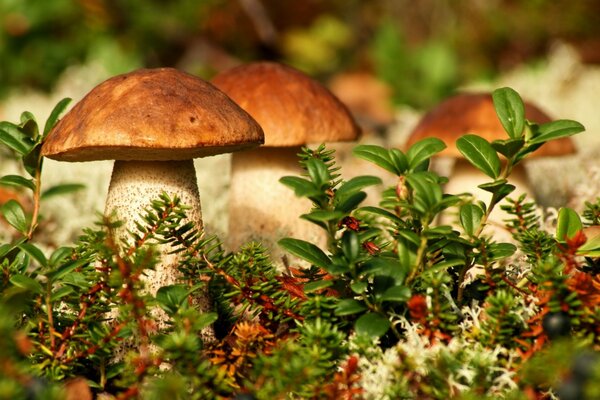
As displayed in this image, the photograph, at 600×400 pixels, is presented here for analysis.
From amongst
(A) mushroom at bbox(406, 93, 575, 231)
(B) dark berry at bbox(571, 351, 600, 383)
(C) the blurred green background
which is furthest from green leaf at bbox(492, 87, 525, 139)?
(C) the blurred green background

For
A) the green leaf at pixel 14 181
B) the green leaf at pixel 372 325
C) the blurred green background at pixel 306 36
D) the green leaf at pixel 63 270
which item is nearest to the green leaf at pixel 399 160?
the green leaf at pixel 372 325

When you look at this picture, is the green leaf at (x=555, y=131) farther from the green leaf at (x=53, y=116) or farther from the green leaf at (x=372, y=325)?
the green leaf at (x=53, y=116)

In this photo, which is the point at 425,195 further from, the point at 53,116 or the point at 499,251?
the point at 53,116

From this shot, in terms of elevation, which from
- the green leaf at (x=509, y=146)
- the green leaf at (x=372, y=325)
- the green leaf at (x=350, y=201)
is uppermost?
the green leaf at (x=509, y=146)

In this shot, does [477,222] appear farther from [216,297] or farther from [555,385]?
[216,297]

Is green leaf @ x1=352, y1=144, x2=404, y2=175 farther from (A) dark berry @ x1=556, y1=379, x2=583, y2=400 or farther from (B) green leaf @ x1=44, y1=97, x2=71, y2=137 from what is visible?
(B) green leaf @ x1=44, y1=97, x2=71, y2=137

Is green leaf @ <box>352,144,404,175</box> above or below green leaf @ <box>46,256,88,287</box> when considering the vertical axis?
above

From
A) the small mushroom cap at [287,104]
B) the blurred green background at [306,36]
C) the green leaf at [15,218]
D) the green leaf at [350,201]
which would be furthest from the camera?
the blurred green background at [306,36]

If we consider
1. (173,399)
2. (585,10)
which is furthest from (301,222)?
(585,10)

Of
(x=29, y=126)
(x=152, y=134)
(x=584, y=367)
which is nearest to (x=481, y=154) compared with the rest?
(x=584, y=367)
